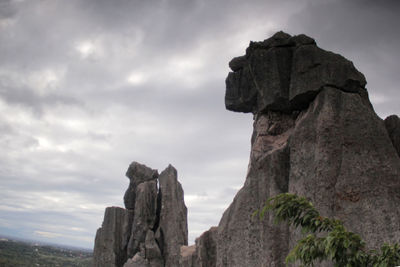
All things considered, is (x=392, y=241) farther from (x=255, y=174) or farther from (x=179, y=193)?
(x=179, y=193)

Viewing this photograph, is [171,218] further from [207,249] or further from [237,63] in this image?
[237,63]

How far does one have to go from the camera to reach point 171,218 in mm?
34688

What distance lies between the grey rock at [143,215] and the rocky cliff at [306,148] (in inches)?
666

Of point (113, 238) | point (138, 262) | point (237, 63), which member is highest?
point (237, 63)

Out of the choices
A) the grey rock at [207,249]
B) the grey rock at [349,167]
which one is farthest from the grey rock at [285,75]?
the grey rock at [207,249]

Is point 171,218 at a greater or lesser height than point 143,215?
lesser

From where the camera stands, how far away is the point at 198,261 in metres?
20.6

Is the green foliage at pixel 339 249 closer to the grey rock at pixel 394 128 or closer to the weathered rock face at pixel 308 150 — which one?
the weathered rock face at pixel 308 150

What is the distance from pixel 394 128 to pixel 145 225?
26.9 m

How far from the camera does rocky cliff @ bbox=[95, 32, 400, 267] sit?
1168cm

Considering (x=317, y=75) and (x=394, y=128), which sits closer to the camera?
(x=394, y=128)

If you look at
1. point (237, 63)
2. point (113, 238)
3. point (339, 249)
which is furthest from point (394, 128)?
point (113, 238)

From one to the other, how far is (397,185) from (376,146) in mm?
1367

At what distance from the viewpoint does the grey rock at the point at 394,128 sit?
13.2 m
